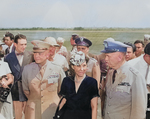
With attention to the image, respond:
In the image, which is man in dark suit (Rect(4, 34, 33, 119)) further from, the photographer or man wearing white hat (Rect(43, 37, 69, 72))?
man wearing white hat (Rect(43, 37, 69, 72))

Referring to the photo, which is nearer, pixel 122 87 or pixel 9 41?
pixel 122 87

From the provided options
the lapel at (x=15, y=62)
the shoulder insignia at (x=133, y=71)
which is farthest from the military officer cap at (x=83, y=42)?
the lapel at (x=15, y=62)

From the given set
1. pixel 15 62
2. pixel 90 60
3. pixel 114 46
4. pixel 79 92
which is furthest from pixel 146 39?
pixel 15 62

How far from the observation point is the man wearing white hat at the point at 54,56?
2500 mm

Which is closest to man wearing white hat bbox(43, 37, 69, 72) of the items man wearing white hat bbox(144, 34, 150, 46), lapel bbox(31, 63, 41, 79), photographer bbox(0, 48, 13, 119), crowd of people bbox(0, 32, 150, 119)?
crowd of people bbox(0, 32, 150, 119)

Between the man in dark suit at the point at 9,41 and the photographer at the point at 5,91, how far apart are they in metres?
0.09

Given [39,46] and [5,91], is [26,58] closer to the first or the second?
[39,46]

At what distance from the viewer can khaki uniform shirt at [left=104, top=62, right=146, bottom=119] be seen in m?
2.28

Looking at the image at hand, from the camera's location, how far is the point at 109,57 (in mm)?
2361

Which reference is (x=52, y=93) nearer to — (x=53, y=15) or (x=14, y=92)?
(x=14, y=92)

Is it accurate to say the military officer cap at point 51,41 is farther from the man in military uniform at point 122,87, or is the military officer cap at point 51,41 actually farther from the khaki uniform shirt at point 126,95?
the khaki uniform shirt at point 126,95

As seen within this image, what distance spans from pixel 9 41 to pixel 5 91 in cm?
57

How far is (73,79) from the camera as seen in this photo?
2371 mm

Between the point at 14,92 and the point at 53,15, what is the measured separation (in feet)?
3.22
